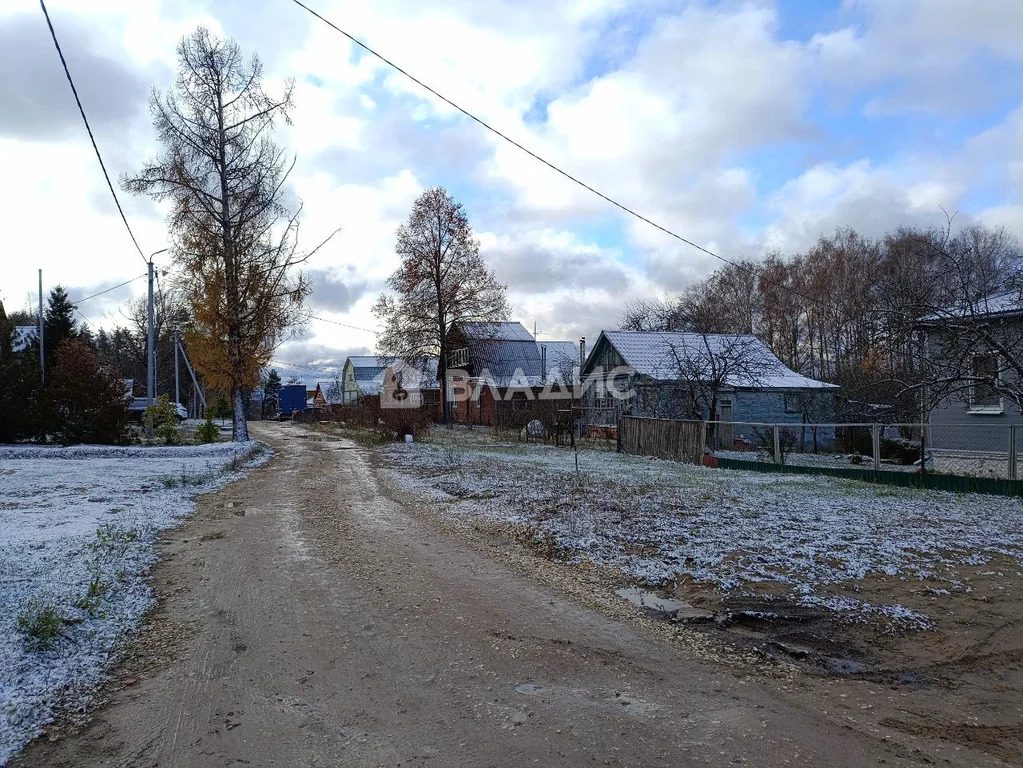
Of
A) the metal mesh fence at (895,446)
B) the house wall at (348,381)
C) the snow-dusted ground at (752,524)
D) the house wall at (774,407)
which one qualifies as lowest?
the snow-dusted ground at (752,524)

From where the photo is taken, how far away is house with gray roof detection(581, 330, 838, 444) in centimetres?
2591

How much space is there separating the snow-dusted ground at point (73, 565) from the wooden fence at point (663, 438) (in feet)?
38.4

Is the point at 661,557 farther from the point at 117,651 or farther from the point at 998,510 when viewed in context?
the point at 998,510

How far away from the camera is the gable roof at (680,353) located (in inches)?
1091

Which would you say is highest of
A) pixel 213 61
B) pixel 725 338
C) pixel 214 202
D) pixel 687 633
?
pixel 213 61

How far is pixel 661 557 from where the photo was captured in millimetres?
7309

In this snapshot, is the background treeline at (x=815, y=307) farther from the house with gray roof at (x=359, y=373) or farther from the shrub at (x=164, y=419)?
the house with gray roof at (x=359, y=373)

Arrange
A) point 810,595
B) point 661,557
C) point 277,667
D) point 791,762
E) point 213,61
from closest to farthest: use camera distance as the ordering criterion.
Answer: point 791,762
point 277,667
point 810,595
point 661,557
point 213,61

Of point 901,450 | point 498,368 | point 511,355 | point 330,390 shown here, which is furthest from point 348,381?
point 901,450

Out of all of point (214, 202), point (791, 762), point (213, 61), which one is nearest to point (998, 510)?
point (791, 762)

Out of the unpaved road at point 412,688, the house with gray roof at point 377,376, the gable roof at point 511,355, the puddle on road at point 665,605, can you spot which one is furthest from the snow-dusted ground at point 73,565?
the house with gray roof at point 377,376

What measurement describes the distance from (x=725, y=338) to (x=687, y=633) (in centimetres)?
2489

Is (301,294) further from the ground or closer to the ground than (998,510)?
further from the ground

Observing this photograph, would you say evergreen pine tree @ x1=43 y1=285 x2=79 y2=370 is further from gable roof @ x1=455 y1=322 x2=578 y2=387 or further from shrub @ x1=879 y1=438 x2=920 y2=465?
shrub @ x1=879 y1=438 x2=920 y2=465
